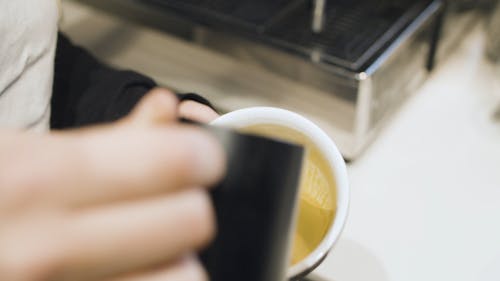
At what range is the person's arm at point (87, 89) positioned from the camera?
536mm

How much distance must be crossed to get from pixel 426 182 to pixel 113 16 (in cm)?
48

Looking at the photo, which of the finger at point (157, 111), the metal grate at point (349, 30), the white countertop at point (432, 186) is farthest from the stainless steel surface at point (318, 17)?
the finger at point (157, 111)

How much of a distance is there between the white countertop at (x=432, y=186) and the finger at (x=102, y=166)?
31 cm

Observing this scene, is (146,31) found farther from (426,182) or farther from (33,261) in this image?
(33,261)

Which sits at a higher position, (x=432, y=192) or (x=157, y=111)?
(x=157, y=111)

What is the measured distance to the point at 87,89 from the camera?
57 centimetres

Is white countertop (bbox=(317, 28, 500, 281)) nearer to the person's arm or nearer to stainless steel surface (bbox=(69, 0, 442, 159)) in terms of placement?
stainless steel surface (bbox=(69, 0, 442, 159))

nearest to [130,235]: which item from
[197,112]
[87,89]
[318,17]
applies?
[197,112]

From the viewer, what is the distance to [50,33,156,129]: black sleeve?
1.76ft

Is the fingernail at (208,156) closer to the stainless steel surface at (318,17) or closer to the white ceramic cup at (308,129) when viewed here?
the white ceramic cup at (308,129)

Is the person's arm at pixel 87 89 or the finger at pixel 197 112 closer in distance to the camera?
the finger at pixel 197 112

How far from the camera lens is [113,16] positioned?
814 mm

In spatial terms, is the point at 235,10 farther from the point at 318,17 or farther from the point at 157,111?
the point at 157,111

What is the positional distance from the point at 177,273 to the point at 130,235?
3cm
